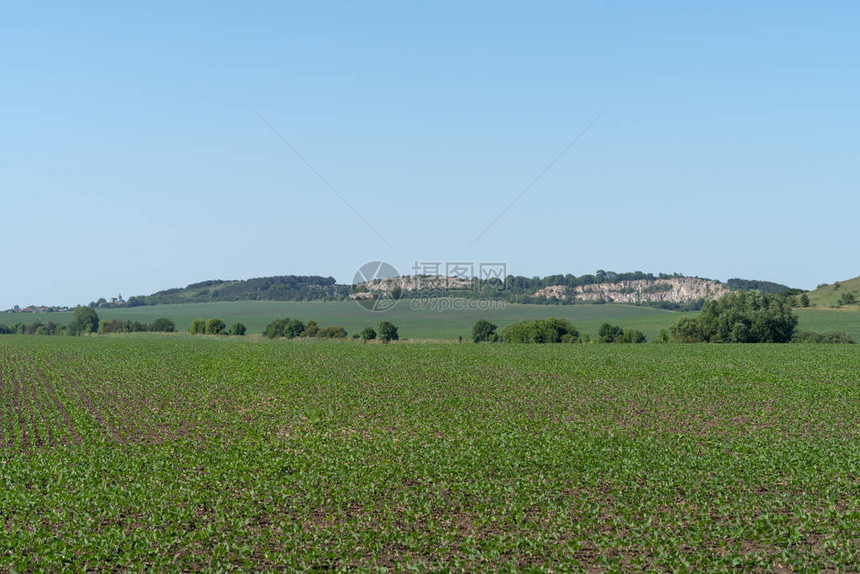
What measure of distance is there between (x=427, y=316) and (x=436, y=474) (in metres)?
127

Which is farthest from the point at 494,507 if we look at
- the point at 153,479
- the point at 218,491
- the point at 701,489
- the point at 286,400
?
the point at 286,400

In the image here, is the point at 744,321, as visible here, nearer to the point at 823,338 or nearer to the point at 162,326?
the point at 823,338

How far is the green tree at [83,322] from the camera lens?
5719 inches

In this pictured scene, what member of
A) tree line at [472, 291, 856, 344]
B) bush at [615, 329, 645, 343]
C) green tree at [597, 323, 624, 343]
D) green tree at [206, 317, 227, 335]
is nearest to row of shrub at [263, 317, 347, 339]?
green tree at [206, 317, 227, 335]

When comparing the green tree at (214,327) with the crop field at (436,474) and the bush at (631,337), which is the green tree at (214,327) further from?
the crop field at (436,474)

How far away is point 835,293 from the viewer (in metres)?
126

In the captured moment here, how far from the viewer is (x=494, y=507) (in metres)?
18.3

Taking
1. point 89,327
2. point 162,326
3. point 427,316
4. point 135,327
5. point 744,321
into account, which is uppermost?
point 427,316

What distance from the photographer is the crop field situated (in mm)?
15422

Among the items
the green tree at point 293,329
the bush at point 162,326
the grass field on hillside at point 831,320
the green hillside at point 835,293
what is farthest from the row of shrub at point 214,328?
the green hillside at point 835,293

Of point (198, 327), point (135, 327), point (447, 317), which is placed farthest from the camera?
point (447, 317)

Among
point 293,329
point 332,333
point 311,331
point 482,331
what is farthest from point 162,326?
point 482,331

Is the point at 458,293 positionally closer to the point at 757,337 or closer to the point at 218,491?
the point at 757,337

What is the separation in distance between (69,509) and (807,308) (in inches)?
4682
